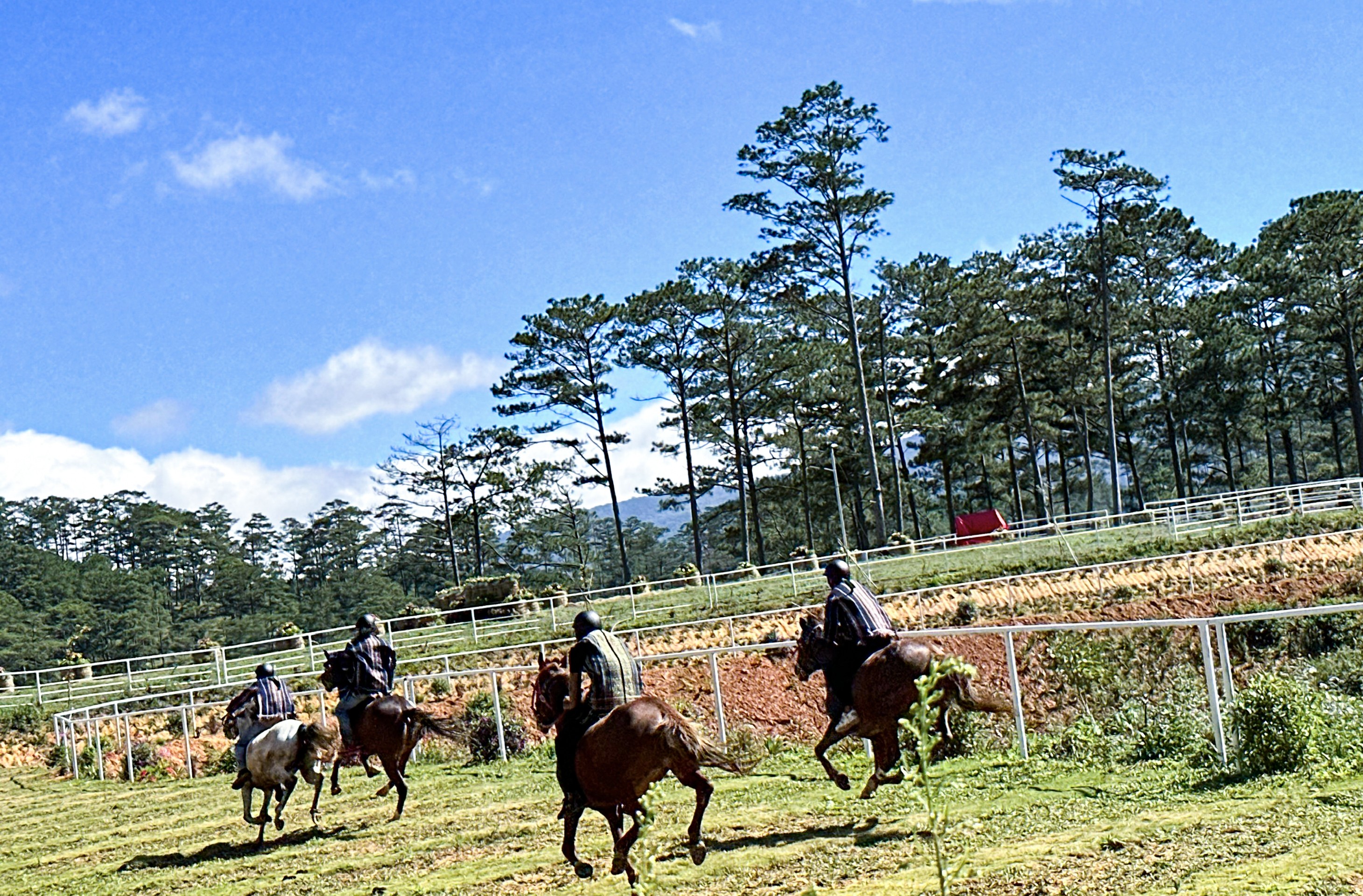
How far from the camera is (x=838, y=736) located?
9914 mm

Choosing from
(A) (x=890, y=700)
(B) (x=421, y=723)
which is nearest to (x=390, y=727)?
(B) (x=421, y=723)

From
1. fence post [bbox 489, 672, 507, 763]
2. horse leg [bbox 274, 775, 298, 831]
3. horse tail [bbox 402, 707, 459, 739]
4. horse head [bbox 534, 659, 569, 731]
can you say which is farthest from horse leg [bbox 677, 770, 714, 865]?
fence post [bbox 489, 672, 507, 763]

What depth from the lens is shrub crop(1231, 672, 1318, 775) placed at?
8.80 m

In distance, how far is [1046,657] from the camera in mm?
12781

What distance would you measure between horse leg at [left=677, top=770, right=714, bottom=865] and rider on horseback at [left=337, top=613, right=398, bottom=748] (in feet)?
16.3

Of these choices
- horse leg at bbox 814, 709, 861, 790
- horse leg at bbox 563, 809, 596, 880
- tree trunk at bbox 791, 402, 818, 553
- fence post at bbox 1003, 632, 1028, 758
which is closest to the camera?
horse leg at bbox 563, 809, 596, 880

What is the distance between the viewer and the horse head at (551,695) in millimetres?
8688

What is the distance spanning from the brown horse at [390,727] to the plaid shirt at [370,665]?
0.08m

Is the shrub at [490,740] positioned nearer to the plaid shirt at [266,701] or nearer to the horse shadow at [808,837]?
the plaid shirt at [266,701]

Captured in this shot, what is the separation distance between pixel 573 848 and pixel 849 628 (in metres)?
2.48

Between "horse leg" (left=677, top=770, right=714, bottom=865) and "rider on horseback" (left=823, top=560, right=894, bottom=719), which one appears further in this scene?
"rider on horseback" (left=823, top=560, right=894, bottom=719)

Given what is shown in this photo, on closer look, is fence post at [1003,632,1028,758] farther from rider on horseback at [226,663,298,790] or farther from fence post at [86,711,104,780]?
fence post at [86,711,104,780]

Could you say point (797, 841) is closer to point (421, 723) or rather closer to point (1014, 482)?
point (421, 723)

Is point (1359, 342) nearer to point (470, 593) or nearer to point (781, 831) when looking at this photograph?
point (470, 593)
